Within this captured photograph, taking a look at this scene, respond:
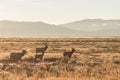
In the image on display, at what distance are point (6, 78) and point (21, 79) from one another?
0.59 m

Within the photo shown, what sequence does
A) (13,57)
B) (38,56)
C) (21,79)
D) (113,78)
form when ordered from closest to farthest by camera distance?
(21,79) → (113,78) → (13,57) → (38,56)

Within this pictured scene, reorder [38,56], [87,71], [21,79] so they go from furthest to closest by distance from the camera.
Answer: [38,56]
[87,71]
[21,79]

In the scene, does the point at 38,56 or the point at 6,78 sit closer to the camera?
the point at 6,78

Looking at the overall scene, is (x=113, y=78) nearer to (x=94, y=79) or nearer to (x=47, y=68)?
(x=94, y=79)

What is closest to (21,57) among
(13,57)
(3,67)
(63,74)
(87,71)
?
(13,57)

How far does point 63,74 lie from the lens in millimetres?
13250

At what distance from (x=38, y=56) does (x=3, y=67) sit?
960 centimetres

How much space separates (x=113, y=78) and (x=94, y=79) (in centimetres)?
99

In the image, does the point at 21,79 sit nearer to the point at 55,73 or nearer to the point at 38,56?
the point at 55,73

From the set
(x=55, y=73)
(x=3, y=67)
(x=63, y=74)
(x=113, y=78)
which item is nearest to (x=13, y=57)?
(x=3, y=67)

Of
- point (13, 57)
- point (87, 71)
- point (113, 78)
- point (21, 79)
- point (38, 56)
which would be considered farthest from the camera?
point (38, 56)

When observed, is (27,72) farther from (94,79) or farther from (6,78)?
(94,79)

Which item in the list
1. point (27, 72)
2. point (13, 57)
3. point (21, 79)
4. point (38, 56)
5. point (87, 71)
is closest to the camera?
point (21, 79)

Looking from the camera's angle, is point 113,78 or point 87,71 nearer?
point 113,78
